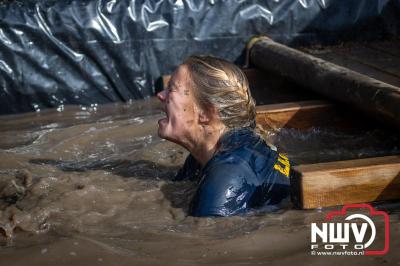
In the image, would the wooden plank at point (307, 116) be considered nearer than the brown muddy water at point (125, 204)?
No

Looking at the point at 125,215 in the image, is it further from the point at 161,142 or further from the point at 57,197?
the point at 161,142

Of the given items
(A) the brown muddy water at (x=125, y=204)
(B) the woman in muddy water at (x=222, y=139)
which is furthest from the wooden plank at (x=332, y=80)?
(B) the woman in muddy water at (x=222, y=139)

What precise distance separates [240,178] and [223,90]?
1.61 ft

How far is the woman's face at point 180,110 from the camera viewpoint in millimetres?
3574

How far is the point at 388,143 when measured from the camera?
463cm

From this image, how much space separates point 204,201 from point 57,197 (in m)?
0.98

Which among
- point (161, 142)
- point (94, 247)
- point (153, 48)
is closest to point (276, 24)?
point (153, 48)

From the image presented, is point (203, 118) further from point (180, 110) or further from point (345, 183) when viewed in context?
point (345, 183)

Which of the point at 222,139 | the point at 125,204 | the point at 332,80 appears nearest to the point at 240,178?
the point at 222,139
